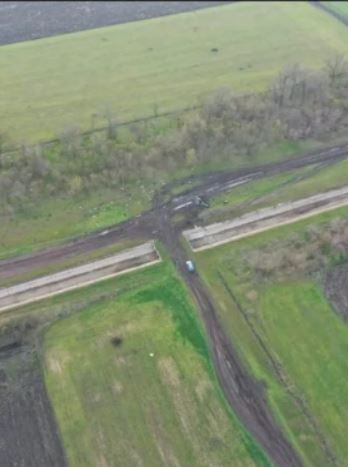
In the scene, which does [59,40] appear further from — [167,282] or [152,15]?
[167,282]

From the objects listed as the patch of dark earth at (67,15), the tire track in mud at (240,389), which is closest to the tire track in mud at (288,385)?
the tire track in mud at (240,389)

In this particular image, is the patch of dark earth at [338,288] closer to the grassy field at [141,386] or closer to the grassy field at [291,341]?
the grassy field at [291,341]

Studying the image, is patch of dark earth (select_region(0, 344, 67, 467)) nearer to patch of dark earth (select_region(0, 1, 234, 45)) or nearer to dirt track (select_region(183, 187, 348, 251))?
dirt track (select_region(183, 187, 348, 251))

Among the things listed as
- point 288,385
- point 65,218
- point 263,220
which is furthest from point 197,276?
point 65,218

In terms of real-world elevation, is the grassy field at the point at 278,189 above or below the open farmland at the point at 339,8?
below

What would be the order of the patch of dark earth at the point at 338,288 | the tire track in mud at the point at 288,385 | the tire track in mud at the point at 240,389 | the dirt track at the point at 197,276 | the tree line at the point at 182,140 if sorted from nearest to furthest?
the tire track in mud at the point at 288,385 → the tire track in mud at the point at 240,389 → the dirt track at the point at 197,276 → the patch of dark earth at the point at 338,288 → the tree line at the point at 182,140

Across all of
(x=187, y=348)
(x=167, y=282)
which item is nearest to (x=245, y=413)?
(x=187, y=348)

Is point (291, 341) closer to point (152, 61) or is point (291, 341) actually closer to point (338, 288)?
point (338, 288)

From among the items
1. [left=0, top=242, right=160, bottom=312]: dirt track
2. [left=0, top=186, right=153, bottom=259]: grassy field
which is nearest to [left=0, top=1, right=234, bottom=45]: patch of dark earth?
[left=0, top=186, right=153, bottom=259]: grassy field
